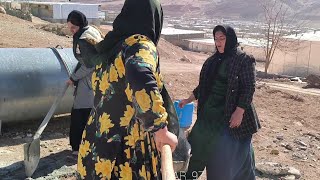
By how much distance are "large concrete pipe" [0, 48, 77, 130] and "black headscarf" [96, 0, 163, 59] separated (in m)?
2.95

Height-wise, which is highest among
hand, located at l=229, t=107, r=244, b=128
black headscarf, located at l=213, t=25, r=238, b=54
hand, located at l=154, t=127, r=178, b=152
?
black headscarf, located at l=213, t=25, r=238, b=54

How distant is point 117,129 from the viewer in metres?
2.18

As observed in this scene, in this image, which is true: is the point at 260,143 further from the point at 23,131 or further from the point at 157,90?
the point at 157,90

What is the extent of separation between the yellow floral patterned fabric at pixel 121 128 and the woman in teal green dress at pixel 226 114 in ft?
4.46

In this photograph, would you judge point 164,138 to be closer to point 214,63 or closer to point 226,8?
point 214,63

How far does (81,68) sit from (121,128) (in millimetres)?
2258

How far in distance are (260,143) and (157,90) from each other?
13.6 feet

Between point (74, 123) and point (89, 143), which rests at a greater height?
point (89, 143)

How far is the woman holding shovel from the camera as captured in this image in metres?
4.10

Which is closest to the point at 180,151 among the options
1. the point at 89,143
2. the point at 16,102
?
the point at 89,143

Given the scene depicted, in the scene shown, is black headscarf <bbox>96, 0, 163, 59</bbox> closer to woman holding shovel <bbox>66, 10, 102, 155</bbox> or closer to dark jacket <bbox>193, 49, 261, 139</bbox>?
dark jacket <bbox>193, 49, 261, 139</bbox>

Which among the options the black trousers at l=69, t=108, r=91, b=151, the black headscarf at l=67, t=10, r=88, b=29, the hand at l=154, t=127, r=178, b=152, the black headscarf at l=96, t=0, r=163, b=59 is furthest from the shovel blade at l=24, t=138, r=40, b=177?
the hand at l=154, t=127, r=178, b=152

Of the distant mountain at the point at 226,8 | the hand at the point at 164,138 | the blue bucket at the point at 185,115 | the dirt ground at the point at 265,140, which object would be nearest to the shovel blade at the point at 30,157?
the dirt ground at the point at 265,140

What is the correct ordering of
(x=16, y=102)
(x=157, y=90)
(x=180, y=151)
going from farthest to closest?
1. (x=16, y=102)
2. (x=180, y=151)
3. (x=157, y=90)
